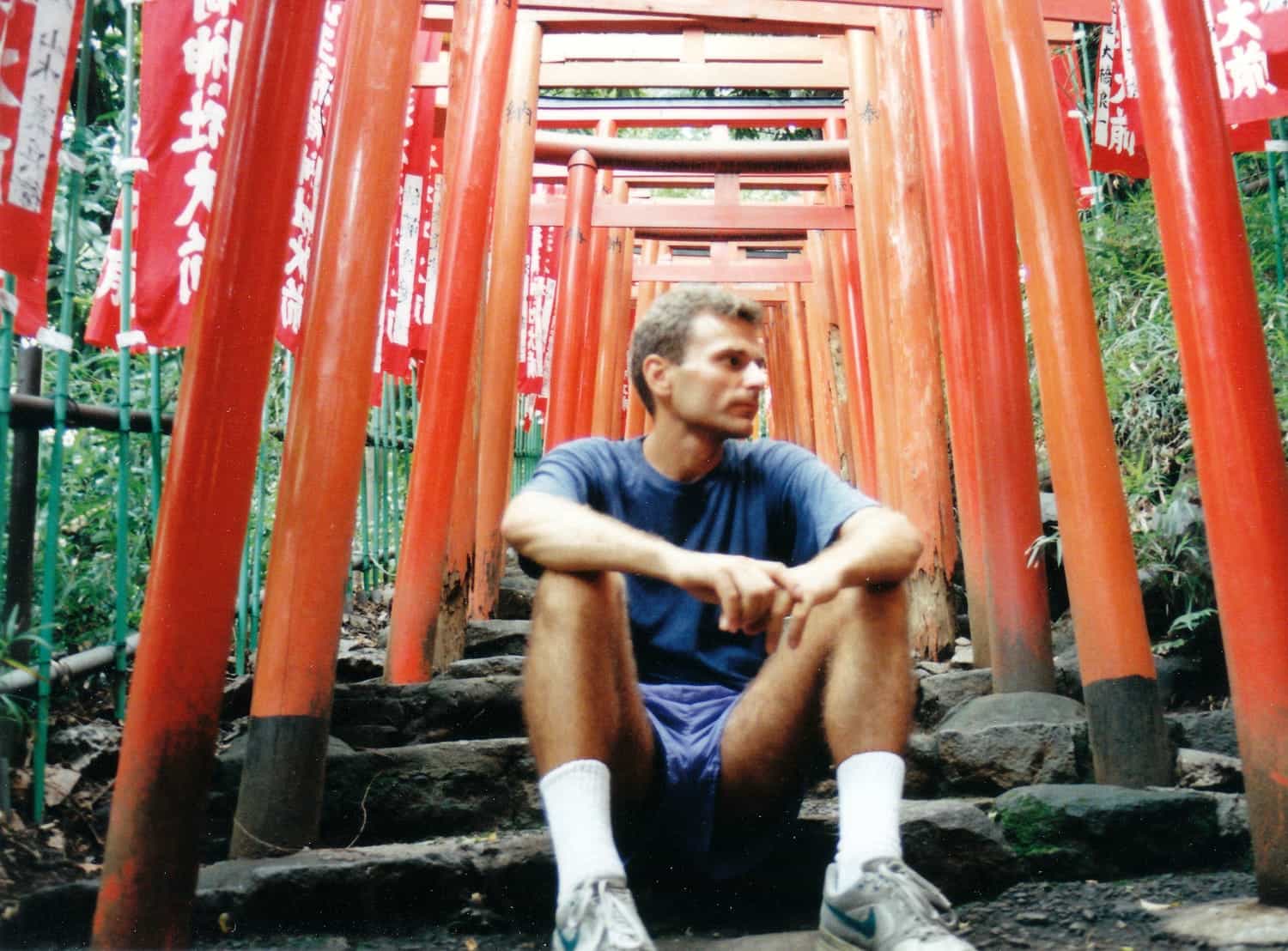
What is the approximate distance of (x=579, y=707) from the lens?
7.00 ft

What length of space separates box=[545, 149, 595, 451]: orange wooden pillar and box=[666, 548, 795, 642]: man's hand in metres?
6.01

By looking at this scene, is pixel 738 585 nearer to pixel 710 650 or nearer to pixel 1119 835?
pixel 710 650

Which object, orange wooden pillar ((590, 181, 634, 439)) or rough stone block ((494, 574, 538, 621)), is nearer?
rough stone block ((494, 574, 538, 621))

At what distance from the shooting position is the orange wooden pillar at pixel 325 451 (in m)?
2.83

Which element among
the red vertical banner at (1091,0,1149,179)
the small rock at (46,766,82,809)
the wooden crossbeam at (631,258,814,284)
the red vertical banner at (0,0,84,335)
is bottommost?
the small rock at (46,766,82,809)

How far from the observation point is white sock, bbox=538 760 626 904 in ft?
6.70

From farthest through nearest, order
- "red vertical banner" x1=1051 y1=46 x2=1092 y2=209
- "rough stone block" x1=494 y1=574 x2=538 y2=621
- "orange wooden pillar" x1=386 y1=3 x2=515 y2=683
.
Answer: "red vertical banner" x1=1051 y1=46 x2=1092 y2=209 → "rough stone block" x1=494 y1=574 x2=538 y2=621 → "orange wooden pillar" x1=386 y1=3 x2=515 y2=683

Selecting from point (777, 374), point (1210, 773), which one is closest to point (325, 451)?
point (1210, 773)

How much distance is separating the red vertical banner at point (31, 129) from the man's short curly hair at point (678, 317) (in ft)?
5.47

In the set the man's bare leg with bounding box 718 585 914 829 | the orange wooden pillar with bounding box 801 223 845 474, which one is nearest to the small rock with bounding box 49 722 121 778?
the man's bare leg with bounding box 718 585 914 829

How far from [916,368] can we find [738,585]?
329 cm

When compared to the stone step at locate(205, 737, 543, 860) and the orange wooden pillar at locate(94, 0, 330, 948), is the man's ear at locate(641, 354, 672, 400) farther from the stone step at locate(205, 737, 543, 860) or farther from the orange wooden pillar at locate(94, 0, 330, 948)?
the stone step at locate(205, 737, 543, 860)

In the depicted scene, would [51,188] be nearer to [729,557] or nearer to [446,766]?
[446,766]

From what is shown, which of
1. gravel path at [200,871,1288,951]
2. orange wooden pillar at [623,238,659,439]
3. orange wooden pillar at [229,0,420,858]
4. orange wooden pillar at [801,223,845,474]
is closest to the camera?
gravel path at [200,871,1288,951]
